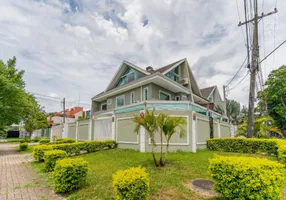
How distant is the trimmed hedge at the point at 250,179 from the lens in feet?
10.9

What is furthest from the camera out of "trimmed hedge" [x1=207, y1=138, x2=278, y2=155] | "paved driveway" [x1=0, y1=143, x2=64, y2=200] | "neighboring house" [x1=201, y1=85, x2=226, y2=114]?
"neighboring house" [x1=201, y1=85, x2=226, y2=114]

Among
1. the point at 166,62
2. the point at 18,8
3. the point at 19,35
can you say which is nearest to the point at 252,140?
the point at 166,62

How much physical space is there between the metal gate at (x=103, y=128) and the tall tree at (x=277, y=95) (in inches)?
998

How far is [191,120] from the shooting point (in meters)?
11.2

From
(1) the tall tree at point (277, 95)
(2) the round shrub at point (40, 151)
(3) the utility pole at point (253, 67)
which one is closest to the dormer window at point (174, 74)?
(3) the utility pole at point (253, 67)

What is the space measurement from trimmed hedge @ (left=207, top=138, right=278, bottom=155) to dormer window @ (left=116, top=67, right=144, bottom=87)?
9725 millimetres

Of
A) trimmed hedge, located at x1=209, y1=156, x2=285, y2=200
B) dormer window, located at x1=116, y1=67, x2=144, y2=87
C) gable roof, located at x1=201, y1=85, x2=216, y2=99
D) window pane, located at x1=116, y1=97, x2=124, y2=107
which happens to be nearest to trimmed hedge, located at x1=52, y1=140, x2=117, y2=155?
window pane, located at x1=116, y1=97, x2=124, y2=107

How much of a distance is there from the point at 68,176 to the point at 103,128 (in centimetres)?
991

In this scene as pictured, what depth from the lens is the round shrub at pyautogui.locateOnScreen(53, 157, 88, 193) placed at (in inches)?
197

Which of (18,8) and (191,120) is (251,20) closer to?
(191,120)

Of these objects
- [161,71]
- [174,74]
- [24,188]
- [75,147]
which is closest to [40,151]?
[75,147]

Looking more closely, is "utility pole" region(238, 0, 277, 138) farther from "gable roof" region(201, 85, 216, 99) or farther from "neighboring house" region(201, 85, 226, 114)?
"gable roof" region(201, 85, 216, 99)

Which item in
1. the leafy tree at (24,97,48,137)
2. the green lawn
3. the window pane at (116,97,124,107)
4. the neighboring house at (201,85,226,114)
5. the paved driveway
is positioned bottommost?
the paved driveway

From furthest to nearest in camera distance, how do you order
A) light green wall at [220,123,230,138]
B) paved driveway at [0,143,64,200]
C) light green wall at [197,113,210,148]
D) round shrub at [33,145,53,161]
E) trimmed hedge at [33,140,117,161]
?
light green wall at [220,123,230,138] → light green wall at [197,113,210,148] → trimmed hedge at [33,140,117,161] → round shrub at [33,145,53,161] → paved driveway at [0,143,64,200]
